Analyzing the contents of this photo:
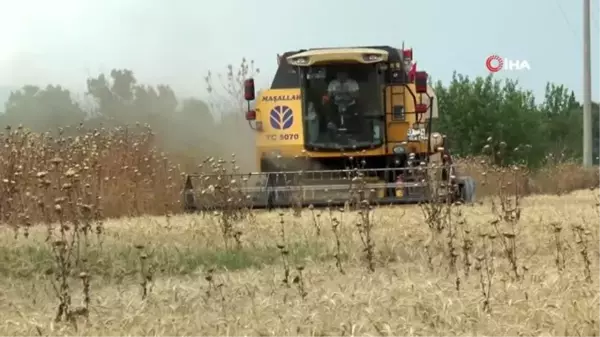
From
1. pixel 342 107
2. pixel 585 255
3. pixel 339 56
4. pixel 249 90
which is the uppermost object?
pixel 339 56

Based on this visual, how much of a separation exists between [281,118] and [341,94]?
3.30 feet

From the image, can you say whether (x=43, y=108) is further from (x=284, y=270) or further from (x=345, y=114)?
(x=284, y=270)

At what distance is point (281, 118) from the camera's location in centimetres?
1459

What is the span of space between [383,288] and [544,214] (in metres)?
4.69

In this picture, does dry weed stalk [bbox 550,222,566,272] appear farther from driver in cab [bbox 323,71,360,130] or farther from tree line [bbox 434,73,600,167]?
tree line [bbox 434,73,600,167]

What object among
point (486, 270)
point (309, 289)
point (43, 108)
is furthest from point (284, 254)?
point (43, 108)

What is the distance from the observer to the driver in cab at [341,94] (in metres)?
14.7

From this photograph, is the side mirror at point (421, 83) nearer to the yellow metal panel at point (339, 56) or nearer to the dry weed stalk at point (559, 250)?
the yellow metal panel at point (339, 56)

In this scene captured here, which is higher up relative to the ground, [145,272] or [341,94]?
[341,94]

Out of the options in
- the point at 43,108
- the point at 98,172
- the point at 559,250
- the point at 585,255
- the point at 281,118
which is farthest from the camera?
the point at 43,108

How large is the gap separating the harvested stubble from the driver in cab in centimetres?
523

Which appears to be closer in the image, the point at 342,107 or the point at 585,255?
the point at 585,255

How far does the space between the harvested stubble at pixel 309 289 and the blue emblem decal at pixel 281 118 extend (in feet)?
16.5

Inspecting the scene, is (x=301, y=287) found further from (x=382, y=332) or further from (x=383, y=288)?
(x=382, y=332)
